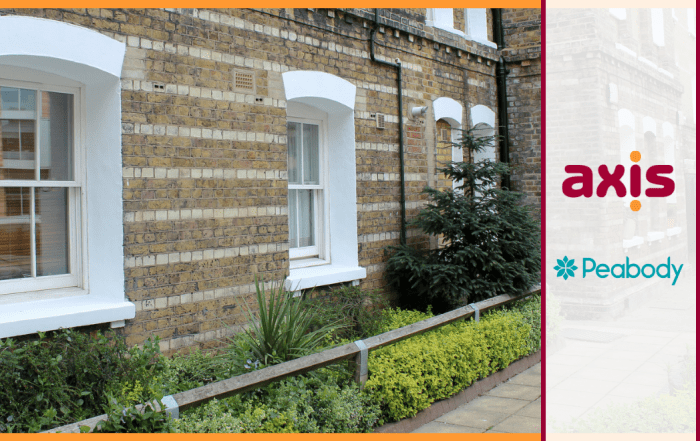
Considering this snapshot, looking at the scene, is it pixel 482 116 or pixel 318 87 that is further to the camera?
pixel 482 116

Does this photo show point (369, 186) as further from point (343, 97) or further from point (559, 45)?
point (559, 45)

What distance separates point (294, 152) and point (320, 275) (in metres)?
1.34

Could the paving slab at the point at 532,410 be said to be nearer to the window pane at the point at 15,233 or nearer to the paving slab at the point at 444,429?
the paving slab at the point at 444,429

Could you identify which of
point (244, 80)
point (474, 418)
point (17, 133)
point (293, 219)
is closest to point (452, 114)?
point (293, 219)

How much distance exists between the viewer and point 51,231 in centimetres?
493

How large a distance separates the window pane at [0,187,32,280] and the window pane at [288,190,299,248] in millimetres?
2647

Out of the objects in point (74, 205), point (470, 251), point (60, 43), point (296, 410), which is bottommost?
point (296, 410)

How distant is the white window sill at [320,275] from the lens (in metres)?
6.20

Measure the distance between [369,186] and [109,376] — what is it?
150 inches

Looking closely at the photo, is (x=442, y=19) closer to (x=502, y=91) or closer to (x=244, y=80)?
(x=502, y=91)

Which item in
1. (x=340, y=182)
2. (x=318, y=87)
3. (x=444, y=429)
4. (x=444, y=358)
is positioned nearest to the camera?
(x=444, y=429)

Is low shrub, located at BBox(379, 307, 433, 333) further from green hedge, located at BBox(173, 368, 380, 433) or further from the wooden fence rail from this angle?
green hedge, located at BBox(173, 368, 380, 433)

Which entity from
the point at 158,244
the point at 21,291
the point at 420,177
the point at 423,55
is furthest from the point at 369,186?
the point at 21,291

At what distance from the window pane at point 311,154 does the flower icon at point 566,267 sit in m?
4.08
